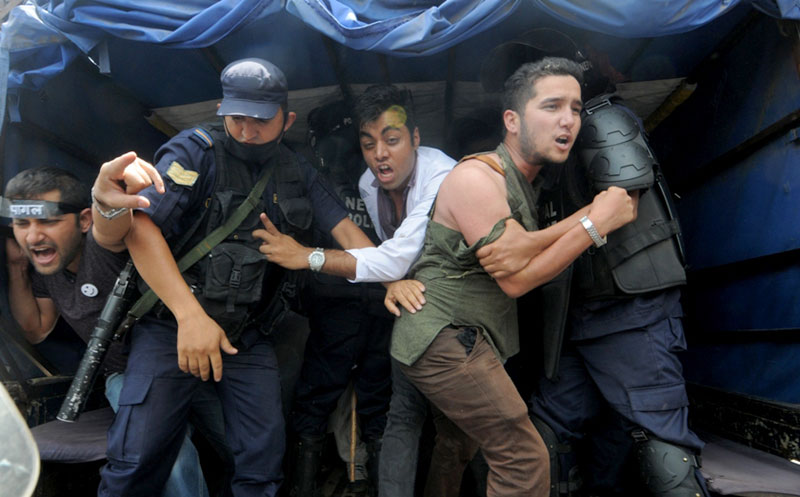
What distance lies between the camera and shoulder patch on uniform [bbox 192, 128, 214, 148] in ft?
7.66

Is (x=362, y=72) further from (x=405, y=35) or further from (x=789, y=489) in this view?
(x=789, y=489)

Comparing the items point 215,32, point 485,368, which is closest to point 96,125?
point 215,32

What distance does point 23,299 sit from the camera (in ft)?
8.99

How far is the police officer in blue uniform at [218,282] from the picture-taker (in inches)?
82.7

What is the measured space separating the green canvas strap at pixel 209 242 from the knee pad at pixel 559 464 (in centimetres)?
159

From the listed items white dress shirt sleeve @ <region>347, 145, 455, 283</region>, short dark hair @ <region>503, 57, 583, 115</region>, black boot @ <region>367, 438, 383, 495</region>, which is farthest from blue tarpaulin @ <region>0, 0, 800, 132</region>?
black boot @ <region>367, 438, 383, 495</region>

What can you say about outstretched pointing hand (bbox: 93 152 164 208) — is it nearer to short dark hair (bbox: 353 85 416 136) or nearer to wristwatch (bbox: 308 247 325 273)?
wristwatch (bbox: 308 247 325 273)

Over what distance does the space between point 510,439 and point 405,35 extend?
167 centimetres

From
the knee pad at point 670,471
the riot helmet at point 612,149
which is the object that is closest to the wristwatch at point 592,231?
the riot helmet at point 612,149

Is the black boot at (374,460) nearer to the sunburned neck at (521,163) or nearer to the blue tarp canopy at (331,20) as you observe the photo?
the sunburned neck at (521,163)

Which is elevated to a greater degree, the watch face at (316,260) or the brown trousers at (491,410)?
the watch face at (316,260)

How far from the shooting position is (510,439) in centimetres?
199

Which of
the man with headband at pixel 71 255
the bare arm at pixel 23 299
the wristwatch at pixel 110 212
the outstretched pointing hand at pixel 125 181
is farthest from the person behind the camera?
the bare arm at pixel 23 299

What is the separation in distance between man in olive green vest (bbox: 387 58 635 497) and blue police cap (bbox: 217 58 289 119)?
807 mm
